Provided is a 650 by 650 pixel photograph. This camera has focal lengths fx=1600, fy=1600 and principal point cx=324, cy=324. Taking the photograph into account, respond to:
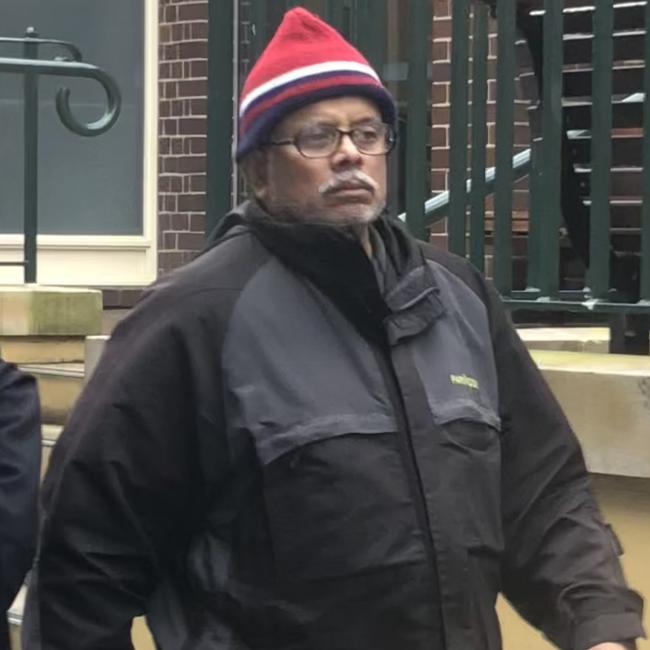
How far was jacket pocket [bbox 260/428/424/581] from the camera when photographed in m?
2.30

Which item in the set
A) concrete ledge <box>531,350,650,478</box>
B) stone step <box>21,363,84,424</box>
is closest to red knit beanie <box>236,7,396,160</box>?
concrete ledge <box>531,350,650,478</box>

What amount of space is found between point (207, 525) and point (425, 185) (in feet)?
6.51

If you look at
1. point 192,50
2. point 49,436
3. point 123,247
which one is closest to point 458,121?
point 49,436

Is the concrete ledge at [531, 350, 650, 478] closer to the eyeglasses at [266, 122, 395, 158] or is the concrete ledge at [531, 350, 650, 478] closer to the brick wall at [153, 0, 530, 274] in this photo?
Result: the eyeglasses at [266, 122, 395, 158]

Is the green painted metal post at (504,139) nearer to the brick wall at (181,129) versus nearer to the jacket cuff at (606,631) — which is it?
the jacket cuff at (606,631)

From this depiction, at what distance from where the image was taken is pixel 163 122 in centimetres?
857

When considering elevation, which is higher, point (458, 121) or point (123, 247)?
point (458, 121)

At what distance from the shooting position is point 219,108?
442 centimetres

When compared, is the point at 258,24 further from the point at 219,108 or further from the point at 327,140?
the point at 327,140

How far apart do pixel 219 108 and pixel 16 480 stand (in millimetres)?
1934

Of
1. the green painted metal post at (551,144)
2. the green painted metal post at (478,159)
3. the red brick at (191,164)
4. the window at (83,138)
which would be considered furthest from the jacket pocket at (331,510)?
the window at (83,138)

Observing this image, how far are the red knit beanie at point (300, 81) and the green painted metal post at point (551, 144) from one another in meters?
1.38

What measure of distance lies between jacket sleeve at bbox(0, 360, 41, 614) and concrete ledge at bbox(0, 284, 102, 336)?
2.77 metres

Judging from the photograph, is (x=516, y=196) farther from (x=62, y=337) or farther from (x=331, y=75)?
(x=331, y=75)
